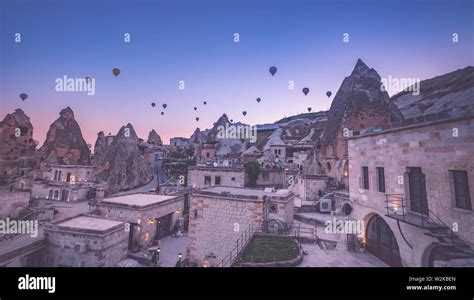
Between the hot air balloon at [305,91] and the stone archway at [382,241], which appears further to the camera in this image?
the hot air balloon at [305,91]

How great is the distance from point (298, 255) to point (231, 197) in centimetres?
454

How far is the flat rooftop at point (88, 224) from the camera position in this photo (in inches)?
405

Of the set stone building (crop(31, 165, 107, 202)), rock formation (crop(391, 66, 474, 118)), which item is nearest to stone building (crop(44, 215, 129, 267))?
stone building (crop(31, 165, 107, 202))

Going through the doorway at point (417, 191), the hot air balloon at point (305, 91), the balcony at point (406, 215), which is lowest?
the balcony at point (406, 215)

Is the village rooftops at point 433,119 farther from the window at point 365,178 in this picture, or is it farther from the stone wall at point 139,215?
the stone wall at point 139,215

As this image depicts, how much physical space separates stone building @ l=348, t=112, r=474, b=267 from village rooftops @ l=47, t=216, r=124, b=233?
38.8 feet

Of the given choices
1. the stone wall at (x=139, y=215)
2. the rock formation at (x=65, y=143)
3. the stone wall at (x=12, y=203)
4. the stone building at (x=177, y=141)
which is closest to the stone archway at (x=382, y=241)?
the stone wall at (x=139, y=215)

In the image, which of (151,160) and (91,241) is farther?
→ (151,160)

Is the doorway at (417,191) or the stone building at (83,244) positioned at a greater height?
the doorway at (417,191)

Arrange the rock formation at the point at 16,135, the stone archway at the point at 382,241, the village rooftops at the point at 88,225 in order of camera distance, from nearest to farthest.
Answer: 1. the stone archway at the point at 382,241
2. the village rooftops at the point at 88,225
3. the rock formation at the point at 16,135

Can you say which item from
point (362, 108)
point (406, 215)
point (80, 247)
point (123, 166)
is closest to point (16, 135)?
point (123, 166)
